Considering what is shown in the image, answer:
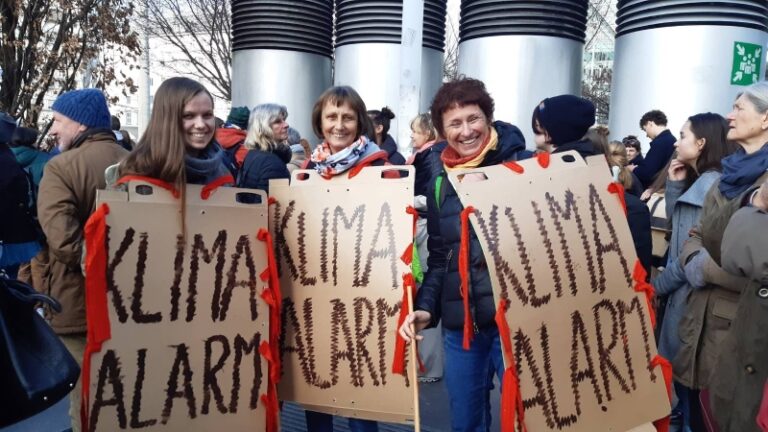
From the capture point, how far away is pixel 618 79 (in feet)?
28.3

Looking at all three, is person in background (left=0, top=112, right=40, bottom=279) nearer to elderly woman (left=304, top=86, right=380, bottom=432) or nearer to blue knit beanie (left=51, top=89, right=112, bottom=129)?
blue knit beanie (left=51, top=89, right=112, bottom=129)

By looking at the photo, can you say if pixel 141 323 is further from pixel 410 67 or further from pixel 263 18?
pixel 263 18

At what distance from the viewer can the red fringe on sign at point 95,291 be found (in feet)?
7.91

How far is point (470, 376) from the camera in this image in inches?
113

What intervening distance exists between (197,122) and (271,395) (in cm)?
114

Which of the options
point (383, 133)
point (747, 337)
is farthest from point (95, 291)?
point (383, 133)

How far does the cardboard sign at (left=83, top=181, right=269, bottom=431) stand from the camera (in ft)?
8.12

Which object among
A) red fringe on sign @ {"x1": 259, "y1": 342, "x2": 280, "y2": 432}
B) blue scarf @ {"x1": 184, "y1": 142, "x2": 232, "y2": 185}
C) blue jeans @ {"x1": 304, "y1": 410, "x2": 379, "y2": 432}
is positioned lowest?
blue jeans @ {"x1": 304, "y1": 410, "x2": 379, "y2": 432}

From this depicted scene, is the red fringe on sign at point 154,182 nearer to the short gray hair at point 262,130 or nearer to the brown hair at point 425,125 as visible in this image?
the short gray hair at point 262,130

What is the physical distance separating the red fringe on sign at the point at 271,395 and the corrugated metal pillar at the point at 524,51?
6.69m

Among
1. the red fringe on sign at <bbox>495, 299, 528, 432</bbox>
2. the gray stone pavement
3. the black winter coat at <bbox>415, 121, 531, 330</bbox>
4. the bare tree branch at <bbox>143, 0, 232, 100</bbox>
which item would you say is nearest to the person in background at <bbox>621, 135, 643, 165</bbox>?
the gray stone pavement

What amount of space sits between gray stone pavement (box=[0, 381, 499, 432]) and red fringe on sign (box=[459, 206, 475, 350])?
67.4 inches

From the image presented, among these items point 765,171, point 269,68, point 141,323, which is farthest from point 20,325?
point 269,68

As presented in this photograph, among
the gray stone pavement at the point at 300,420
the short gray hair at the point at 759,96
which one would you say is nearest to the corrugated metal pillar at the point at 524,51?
the gray stone pavement at the point at 300,420
